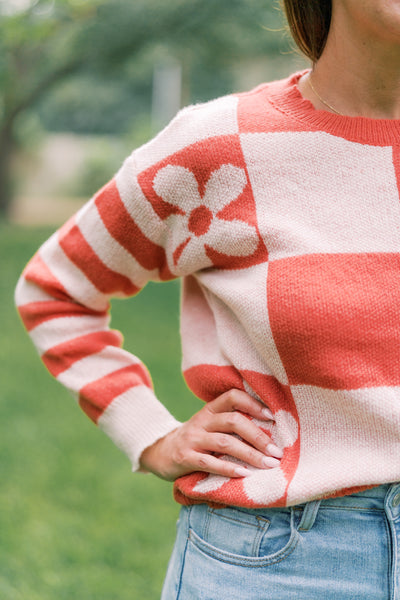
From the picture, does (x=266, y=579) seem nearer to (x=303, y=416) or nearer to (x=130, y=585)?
(x=303, y=416)

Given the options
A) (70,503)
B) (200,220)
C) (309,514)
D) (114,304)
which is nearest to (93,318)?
(200,220)

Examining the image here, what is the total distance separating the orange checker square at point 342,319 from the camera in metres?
1.15

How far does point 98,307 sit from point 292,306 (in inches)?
20.0

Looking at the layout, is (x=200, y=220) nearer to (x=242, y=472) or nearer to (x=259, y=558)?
(x=242, y=472)

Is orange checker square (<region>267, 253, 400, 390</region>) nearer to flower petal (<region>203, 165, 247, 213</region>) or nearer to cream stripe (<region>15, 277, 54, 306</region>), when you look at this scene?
flower petal (<region>203, 165, 247, 213</region>)

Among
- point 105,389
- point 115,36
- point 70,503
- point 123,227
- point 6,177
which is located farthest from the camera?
point 6,177

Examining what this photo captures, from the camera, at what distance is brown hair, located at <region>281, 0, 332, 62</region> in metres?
1.38

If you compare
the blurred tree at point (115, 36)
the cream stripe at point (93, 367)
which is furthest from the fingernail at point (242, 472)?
the blurred tree at point (115, 36)

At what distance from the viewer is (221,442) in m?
1.32

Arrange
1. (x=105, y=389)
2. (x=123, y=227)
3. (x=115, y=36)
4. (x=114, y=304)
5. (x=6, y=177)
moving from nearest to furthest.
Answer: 1. (x=123, y=227)
2. (x=105, y=389)
3. (x=114, y=304)
4. (x=115, y=36)
5. (x=6, y=177)

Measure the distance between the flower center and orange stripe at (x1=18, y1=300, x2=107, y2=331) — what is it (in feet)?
1.15

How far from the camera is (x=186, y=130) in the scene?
4.16 ft

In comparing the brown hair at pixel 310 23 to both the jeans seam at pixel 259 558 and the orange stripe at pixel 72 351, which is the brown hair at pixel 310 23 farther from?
the jeans seam at pixel 259 558

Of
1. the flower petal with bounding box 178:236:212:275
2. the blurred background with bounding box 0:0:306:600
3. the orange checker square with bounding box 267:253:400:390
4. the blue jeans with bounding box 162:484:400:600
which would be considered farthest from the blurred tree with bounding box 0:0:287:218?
the blue jeans with bounding box 162:484:400:600
